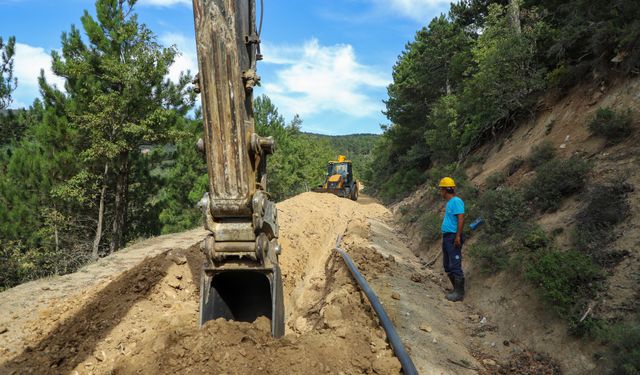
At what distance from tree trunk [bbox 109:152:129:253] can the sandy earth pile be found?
7.72m

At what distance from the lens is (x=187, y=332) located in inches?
150

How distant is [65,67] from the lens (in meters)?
12.4

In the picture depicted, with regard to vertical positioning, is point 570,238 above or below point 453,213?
below

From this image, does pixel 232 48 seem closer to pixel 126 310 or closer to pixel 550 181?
pixel 126 310

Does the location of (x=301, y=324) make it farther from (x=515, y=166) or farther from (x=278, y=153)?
(x=278, y=153)

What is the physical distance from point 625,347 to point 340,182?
2024 cm

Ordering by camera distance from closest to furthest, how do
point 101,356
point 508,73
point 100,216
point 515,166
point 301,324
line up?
point 101,356
point 301,324
point 515,166
point 508,73
point 100,216

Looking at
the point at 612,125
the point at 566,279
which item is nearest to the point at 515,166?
the point at 612,125

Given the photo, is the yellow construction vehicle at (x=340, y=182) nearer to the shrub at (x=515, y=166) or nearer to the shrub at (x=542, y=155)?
the shrub at (x=515, y=166)

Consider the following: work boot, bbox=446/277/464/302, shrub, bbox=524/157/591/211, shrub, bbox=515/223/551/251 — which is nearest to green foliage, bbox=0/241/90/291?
work boot, bbox=446/277/464/302

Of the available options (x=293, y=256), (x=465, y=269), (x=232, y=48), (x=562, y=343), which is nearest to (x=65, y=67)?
(x=293, y=256)

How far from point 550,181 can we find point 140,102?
12.6 meters

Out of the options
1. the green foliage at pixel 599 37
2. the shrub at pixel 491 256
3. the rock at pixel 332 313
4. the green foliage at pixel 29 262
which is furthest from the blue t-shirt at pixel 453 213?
the green foliage at pixel 29 262

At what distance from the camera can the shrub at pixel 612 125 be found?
22.5ft
